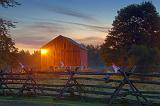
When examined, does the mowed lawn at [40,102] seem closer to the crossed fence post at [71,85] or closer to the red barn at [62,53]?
the crossed fence post at [71,85]

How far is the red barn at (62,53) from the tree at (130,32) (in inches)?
459

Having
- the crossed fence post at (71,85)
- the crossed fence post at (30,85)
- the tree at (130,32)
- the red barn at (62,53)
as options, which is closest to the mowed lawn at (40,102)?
the crossed fence post at (71,85)

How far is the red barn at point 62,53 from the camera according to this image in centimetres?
8156

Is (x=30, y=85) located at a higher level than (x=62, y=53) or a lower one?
lower

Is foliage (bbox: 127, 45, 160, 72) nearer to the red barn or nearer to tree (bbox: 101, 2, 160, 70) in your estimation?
tree (bbox: 101, 2, 160, 70)

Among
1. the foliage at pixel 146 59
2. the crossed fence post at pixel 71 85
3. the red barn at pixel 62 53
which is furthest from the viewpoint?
the red barn at pixel 62 53

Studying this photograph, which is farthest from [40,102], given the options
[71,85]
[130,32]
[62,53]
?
[62,53]

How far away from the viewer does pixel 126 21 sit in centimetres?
7162

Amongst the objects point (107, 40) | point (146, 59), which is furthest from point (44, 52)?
point (146, 59)

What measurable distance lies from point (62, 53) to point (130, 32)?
1659 cm

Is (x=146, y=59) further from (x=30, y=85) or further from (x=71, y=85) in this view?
(x=71, y=85)

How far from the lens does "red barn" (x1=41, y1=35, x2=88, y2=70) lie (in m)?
81.6

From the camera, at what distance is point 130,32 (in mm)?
70062

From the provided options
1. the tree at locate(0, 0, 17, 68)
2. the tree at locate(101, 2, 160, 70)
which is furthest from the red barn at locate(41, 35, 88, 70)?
the tree at locate(0, 0, 17, 68)
